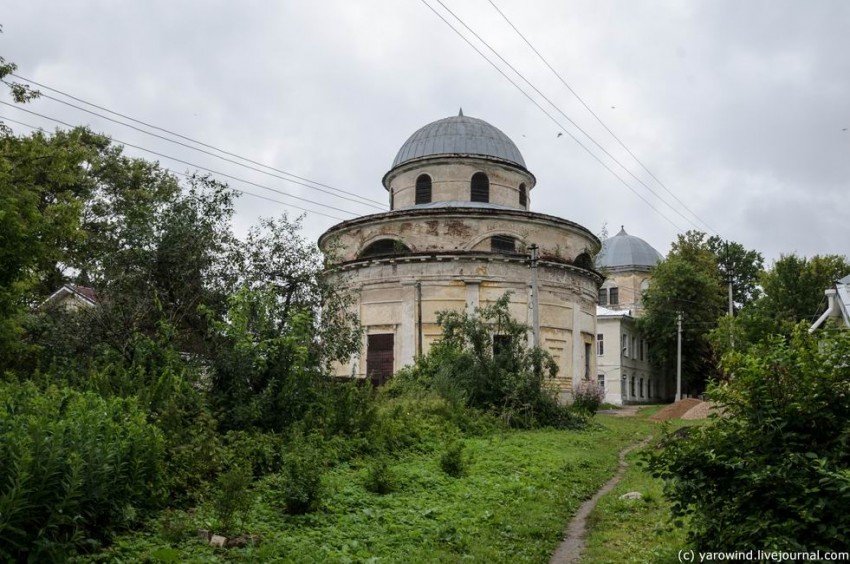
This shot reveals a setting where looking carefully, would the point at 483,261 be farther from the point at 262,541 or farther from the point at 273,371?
the point at 262,541

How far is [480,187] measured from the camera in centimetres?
3366

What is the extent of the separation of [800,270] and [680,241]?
41.5 feet

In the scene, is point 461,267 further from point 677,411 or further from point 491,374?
point 677,411

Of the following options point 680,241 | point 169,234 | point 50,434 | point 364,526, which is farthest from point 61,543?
point 680,241

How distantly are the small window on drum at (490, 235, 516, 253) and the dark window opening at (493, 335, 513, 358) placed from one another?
8.54 meters

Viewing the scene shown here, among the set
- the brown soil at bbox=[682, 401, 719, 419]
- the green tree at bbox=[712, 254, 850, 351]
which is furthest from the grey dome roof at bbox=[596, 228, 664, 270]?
the brown soil at bbox=[682, 401, 719, 419]

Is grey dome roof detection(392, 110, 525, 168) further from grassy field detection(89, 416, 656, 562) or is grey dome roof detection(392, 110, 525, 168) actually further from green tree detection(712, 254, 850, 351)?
grassy field detection(89, 416, 656, 562)

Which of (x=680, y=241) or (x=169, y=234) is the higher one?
(x=680, y=241)

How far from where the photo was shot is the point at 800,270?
39.7 m

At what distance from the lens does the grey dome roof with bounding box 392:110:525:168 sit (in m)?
34.1

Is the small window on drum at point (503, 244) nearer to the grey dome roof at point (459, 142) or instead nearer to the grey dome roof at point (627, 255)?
the grey dome roof at point (459, 142)

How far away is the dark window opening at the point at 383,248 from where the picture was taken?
30578 millimetres

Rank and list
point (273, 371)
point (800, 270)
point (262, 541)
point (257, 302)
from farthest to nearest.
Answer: point (800, 270) < point (257, 302) < point (273, 371) < point (262, 541)

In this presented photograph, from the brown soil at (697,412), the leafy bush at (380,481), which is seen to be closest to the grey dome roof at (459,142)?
the brown soil at (697,412)
